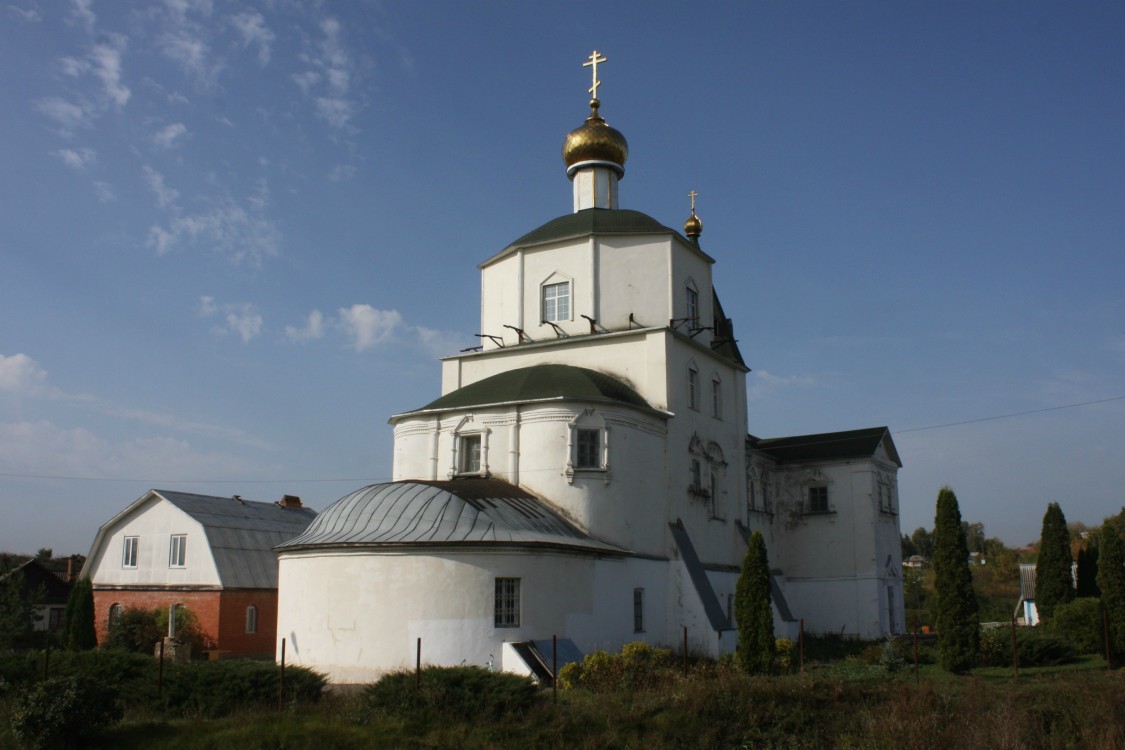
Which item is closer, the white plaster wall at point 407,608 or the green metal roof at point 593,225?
the white plaster wall at point 407,608

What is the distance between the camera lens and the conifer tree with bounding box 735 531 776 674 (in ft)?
69.0

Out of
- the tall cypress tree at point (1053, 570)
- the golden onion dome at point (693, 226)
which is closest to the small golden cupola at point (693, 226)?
the golden onion dome at point (693, 226)

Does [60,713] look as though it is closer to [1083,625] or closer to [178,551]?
[178,551]

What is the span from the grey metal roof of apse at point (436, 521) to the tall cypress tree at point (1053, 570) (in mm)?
15008

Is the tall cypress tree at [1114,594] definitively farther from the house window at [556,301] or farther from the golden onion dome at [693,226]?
the golden onion dome at [693,226]

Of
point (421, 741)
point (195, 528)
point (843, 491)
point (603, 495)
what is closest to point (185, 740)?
point (421, 741)

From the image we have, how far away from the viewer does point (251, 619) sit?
30797 millimetres

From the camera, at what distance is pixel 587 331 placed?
28375 mm

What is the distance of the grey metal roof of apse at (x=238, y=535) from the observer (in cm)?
3053

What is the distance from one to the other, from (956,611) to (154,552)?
23158 millimetres

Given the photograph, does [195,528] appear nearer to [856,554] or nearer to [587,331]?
[587,331]

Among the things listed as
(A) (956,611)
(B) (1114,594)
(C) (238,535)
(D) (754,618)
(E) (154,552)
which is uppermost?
(C) (238,535)

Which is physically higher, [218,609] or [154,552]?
[154,552]

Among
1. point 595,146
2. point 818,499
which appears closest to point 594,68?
point 595,146
